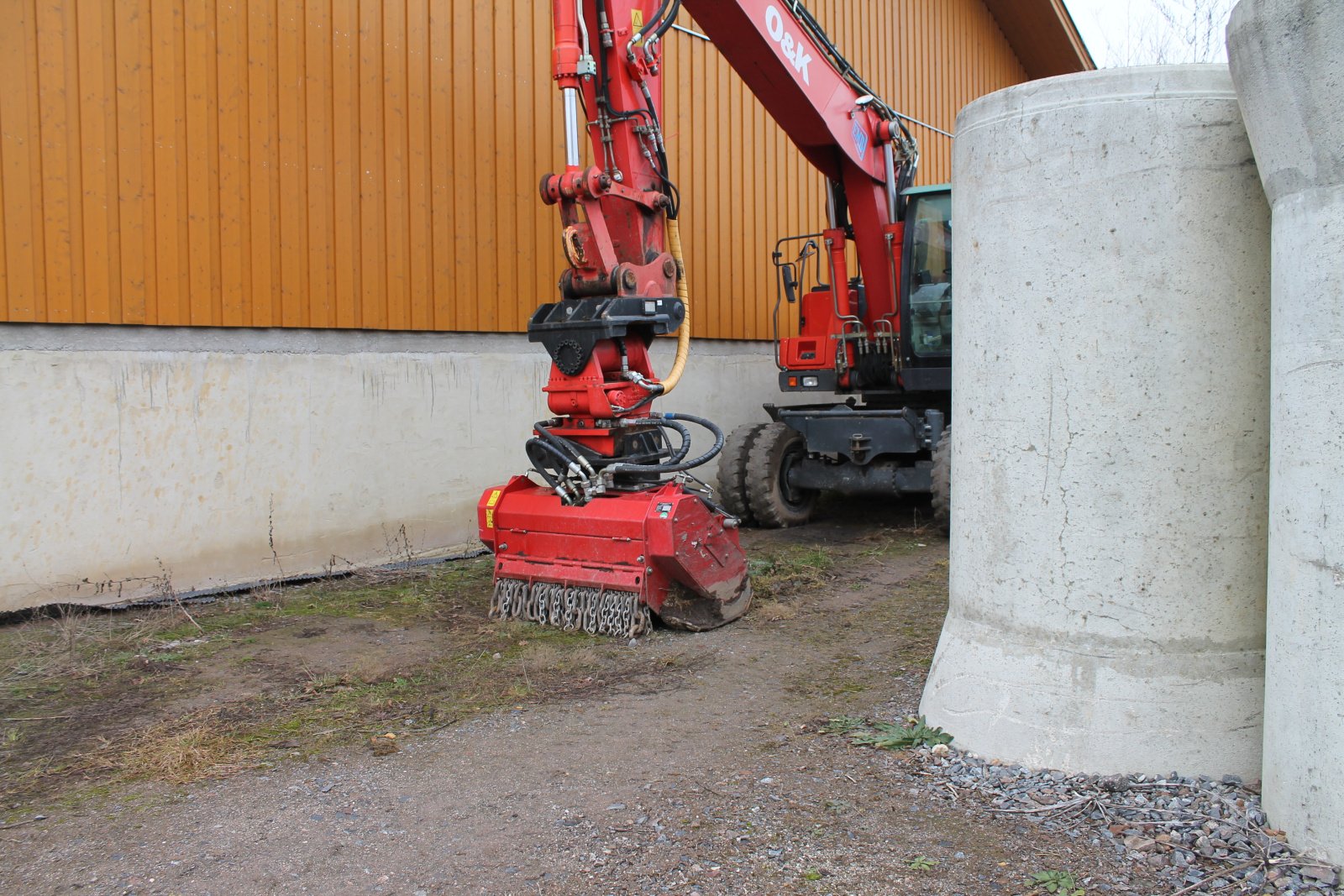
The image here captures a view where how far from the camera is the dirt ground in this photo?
3.01m

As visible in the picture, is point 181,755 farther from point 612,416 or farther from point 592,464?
point 612,416

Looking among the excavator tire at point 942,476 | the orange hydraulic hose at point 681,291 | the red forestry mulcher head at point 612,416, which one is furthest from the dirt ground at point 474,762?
the excavator tire at point 942,476

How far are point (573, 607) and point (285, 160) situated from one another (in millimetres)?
3523

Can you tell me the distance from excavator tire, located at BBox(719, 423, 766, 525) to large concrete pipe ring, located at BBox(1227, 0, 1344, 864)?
5768mm

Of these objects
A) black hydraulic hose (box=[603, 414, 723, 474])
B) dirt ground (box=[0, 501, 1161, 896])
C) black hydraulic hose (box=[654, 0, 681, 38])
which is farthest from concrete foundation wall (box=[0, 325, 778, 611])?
black hydraulic hose (box=[654, 0, 681, 38])

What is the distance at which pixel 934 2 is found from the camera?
14.2 meters

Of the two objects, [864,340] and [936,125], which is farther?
[936,125]

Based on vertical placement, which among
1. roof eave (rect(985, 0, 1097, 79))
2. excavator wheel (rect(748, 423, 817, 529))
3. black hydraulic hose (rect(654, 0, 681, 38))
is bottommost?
excavator wheel (rect(748, 423, 817, 529))

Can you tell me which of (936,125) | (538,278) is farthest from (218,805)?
(936,125)

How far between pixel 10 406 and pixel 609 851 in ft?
14.4

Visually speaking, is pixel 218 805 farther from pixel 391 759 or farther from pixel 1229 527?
pixel 1229 527

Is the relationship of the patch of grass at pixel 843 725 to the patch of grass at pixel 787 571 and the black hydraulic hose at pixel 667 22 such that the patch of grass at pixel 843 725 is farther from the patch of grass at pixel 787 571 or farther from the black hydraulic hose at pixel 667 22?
the black hydraulic hose at pixel 667 22

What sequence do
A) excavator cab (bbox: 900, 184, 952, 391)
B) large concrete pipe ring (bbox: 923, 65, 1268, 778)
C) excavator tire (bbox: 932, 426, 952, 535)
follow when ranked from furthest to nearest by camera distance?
excavator cab (bbox: 900, 184, 952, 391), excavator tire (bbox: 932, 426, 952, 535), large concrete pipe ring (bbox: 923, 65, 1268, 778)

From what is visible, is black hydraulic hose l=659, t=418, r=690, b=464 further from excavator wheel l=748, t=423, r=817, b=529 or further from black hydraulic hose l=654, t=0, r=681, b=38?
excavator wheel l=748, t=423, r=817, b=529
